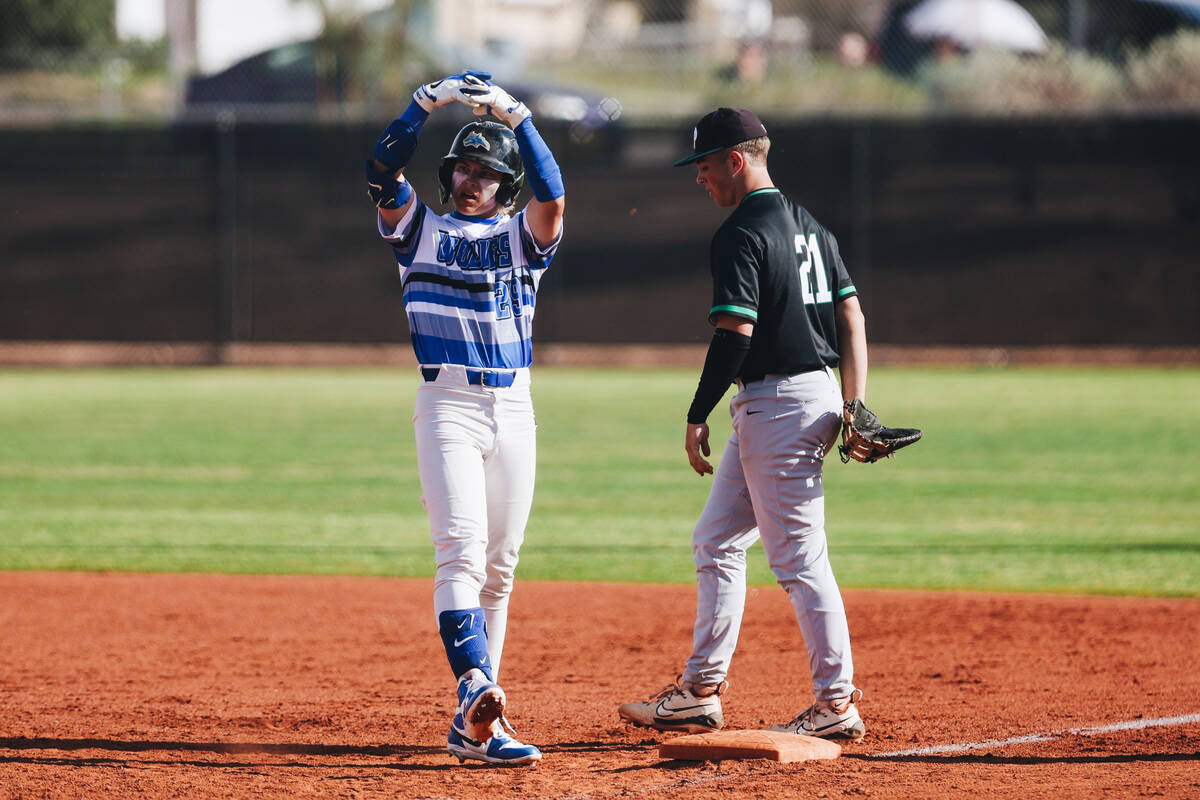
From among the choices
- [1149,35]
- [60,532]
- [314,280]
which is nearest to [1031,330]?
[1149,35]

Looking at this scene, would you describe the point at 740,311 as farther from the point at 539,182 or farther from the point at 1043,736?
the point at 1043,736

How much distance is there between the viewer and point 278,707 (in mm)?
5043

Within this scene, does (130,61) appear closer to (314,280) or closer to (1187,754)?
(314,280)

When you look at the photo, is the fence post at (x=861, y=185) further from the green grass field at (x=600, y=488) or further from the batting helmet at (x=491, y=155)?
the batting helmet at (x=491, y=155)

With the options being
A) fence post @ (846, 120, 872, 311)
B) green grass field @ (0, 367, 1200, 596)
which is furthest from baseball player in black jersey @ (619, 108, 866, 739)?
fence post @ (846, 120, 872, 311)

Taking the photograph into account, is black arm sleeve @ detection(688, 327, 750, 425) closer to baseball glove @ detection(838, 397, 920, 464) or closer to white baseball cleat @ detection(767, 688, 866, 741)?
baseball glove @ detection(838, 397, 920, 464)

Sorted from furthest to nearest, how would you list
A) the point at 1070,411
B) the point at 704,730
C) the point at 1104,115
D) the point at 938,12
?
the point at 938,12 < the point at 1104,115 < the point at 1070,411 < the point at 704,730

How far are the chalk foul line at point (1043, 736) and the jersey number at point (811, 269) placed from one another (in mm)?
1358

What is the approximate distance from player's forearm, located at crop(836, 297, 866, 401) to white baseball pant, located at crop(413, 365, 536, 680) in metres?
0.97

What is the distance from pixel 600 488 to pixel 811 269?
5991 millimetres

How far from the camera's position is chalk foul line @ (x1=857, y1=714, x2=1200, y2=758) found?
4312mm

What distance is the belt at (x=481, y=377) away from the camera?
433 cm

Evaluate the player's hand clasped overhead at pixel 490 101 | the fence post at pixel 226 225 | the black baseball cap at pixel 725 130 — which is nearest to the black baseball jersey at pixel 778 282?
the black baseball cap at pixel 725 130

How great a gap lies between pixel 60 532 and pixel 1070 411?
955cm
